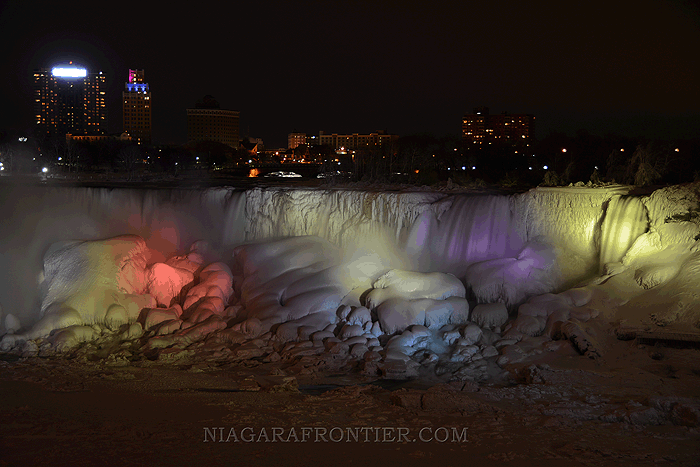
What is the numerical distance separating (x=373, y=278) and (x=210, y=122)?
115963mm

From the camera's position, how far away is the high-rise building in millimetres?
137725

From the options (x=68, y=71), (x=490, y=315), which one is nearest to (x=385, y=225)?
(x=490, y=315)

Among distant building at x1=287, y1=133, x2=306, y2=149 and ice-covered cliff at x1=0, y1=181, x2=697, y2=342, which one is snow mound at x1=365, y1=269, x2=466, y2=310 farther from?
distant building at x1=287, y1=133, x2=306, y2=149

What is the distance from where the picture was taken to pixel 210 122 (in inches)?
4862

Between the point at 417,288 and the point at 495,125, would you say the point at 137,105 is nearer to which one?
the point at 495,125

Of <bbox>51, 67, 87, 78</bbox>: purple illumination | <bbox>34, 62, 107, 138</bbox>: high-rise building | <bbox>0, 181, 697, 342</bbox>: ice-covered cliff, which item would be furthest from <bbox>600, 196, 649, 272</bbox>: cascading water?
<bbox>34, 62, 107, 138</bbox>: high-rise building

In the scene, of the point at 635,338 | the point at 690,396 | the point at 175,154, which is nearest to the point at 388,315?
the point at 635,338

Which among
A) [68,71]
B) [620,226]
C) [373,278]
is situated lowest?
[373,278]

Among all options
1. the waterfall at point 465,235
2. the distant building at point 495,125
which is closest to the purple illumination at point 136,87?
the distant building at point 495,125

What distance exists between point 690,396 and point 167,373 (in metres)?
8.41

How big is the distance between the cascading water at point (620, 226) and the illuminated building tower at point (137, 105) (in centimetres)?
13279

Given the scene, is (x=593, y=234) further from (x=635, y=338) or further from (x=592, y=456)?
(x=592, y=456)

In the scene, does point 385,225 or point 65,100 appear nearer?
point 385,225

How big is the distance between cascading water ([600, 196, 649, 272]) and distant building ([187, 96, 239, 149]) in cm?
11375
